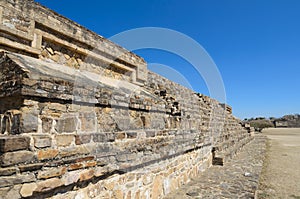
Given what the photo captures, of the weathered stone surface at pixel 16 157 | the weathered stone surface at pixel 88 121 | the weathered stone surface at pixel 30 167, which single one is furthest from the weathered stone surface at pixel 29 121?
the weathered stone surface at pixel 88 121

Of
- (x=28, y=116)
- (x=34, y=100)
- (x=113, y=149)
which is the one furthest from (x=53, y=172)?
(x=113, y=149)

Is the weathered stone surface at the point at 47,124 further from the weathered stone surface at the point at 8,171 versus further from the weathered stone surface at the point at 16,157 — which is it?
the weathered stone surface at the point at 8,171

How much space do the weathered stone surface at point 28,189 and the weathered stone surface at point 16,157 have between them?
0.23m

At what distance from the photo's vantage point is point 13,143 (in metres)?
1.94

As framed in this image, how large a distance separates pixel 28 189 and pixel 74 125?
2.68ft

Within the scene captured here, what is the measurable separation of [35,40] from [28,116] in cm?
253

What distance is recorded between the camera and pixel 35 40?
13.2ft

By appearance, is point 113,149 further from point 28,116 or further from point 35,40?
point 35,40

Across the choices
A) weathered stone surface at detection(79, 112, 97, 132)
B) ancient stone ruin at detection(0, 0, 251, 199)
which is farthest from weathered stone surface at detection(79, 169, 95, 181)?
weathered stone surface at detection(79, 112, 97, 132)

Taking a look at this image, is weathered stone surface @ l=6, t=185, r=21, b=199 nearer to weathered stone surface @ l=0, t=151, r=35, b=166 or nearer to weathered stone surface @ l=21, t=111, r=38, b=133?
weathered stone surface @ l=0, t=151, r=35, b=166

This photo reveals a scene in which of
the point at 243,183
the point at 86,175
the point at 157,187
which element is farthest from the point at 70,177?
the point at 243,183

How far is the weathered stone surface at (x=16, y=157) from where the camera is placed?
189 centimetres

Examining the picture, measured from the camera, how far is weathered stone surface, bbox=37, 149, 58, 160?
2.16 metres

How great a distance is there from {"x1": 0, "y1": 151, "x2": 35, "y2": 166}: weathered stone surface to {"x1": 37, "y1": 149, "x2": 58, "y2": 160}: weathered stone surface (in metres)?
0.07
